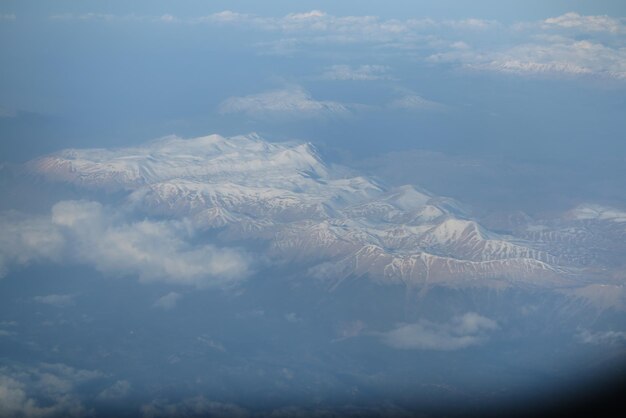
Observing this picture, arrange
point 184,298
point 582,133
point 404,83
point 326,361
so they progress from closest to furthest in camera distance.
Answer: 1. point 326,361
2. point 184,298
3. point 582,133
4. point 404,83


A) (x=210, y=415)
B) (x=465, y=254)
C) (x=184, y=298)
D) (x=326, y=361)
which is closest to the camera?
(x=210, y=415)

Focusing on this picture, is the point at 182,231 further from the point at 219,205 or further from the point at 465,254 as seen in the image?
the point at 465,254

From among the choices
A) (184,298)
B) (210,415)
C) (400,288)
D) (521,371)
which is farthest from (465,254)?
(210,415)

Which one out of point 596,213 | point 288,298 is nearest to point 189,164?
point 288,298

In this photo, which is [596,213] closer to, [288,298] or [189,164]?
[288,298]

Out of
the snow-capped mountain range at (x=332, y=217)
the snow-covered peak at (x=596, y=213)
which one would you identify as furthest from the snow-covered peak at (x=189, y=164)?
the snow-covered peak at (x=596, y=213)

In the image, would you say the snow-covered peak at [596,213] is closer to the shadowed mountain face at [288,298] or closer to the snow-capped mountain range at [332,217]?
the snow-capped mountain range at [332,217]
